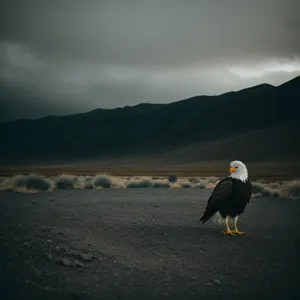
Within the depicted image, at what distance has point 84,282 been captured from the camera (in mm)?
5391

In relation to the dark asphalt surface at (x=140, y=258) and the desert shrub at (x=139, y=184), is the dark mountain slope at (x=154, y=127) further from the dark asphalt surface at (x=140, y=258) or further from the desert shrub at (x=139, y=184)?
the dark asphalt surface at (x=140, y=258)

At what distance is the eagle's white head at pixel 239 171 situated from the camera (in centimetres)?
865

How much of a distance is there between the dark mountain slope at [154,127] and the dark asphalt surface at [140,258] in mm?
74966

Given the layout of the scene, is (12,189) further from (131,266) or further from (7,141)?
(7,141)

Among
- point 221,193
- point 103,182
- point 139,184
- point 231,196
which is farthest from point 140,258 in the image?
point 103,182

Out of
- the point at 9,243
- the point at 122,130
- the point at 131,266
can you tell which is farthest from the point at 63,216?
the point at 122,130

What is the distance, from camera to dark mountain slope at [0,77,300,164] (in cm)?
9995

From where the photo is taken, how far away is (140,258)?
674 centimetres

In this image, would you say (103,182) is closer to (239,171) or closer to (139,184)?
(139,184)

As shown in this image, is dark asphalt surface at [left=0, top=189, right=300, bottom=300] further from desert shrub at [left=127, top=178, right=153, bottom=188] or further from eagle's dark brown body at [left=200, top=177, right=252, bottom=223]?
desert shrub at [left=127, top=178, right=153, bottom=188]

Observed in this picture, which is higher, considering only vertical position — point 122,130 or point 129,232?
point 122,130

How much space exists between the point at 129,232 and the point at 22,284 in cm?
385

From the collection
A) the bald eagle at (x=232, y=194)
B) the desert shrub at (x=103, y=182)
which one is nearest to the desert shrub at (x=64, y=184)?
the desert shrub at (x=103, y=182)

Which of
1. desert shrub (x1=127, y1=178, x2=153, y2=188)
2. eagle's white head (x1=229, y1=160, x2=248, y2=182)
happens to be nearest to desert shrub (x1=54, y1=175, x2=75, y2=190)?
desert shrub (x1=127, y1=178, x2=153, y2=188)
